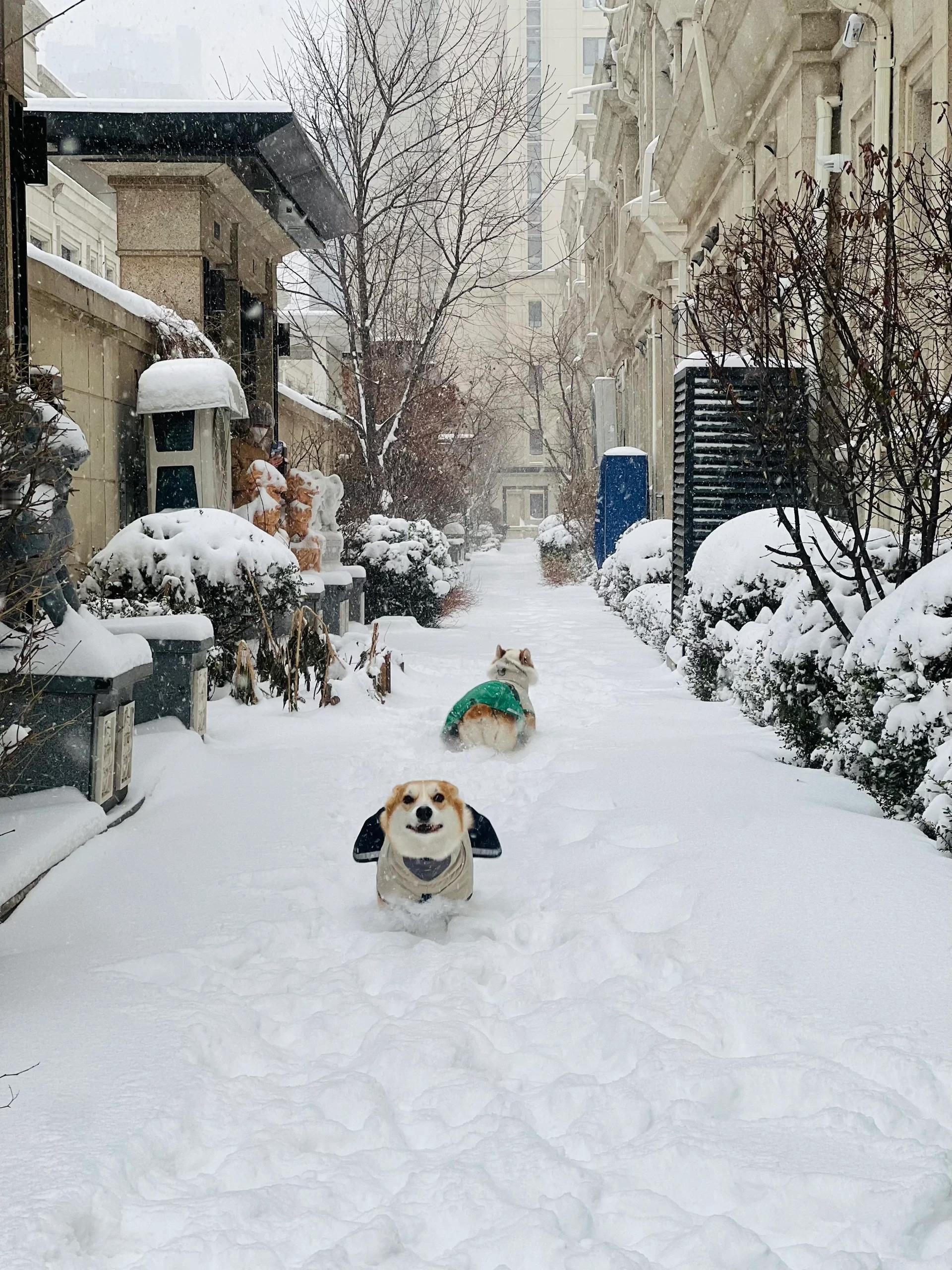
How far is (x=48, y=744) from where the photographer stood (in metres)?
4.67

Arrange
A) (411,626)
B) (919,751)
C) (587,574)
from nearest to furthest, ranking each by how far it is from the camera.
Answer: (919,751) < (411,626) < (587,574)

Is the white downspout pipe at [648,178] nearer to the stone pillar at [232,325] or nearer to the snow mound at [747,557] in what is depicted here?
the stone pillar at [232,325]

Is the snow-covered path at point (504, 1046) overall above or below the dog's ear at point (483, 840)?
below

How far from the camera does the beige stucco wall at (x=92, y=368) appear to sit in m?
8.57

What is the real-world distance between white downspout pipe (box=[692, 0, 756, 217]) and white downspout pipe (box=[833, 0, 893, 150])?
4.09 meters

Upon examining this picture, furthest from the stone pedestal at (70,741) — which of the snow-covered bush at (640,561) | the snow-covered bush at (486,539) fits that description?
the snow-covered bush at (486,539)

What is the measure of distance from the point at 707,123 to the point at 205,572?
31.0ft

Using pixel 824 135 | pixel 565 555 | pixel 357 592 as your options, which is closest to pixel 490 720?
pixel 824 135

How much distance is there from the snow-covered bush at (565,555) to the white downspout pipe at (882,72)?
15.4m

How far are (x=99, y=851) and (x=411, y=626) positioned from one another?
31.0 feet

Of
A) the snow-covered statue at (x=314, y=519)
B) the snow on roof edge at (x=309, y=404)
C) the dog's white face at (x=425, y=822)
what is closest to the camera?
the dog's white face at (x=425, y=822)

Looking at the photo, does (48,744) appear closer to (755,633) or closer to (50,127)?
(755,633)

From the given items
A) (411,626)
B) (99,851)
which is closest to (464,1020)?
(99,851)

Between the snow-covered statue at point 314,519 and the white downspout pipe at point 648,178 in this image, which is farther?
the white downspout pipe at point 648,178
